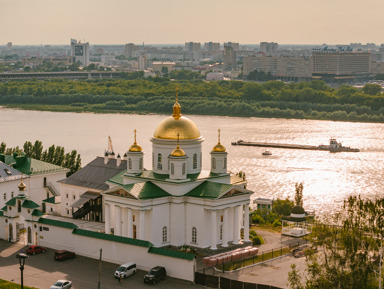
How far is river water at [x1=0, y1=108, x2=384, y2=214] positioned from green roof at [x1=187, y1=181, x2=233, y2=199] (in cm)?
915

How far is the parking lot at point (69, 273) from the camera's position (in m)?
19.7

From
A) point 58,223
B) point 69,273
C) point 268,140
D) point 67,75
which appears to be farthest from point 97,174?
point 67,75

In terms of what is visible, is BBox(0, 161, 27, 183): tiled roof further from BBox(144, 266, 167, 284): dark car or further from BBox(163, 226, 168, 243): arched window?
BBox(144, 266, 167, 284): dark car

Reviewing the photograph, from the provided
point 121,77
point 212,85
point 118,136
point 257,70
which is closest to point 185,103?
point 212,85

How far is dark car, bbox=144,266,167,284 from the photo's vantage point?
778 inches

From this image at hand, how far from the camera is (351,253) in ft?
57.7

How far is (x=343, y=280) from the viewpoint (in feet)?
56.8

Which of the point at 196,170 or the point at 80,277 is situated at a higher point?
the point at 196,170

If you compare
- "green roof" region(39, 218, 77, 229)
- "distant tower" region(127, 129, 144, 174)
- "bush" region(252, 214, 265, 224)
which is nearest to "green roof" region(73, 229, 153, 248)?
"green roof" region(39, 218, 77, 229)

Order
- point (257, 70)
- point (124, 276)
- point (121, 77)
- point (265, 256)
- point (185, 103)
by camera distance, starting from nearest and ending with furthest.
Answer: point (124, 276) < point (265, 256) < point (185, 103) < point (121, 77) < point (257, 70)

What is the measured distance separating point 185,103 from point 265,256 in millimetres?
55167

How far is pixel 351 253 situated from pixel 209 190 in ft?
20.0

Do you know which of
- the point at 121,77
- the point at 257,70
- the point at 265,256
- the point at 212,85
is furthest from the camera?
the point at 257,70

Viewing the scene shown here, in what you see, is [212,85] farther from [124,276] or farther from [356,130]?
[124,276]
